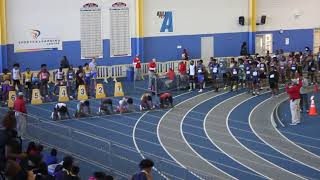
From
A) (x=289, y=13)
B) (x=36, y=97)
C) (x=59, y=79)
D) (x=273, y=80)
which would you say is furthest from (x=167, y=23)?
(x=36, y=97)

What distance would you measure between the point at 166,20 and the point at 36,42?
8.10m

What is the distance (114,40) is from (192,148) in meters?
17.2

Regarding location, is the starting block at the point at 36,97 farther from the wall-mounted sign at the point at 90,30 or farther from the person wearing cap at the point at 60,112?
the wall-mounted sign at the point at 90,30

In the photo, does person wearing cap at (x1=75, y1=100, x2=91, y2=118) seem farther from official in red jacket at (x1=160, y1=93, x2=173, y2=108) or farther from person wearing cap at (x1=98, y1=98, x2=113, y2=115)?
official in red jacket at (x1=160, y1=93, x2=173, y2=108)

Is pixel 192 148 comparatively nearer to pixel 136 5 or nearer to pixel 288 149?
pixel 288 149

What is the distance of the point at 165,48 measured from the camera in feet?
Result: 122

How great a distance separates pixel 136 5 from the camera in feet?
116

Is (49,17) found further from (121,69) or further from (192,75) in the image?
(192,75)

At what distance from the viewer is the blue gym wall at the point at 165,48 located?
32.9 meters

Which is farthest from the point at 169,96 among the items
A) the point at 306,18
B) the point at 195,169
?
the point at 306,18

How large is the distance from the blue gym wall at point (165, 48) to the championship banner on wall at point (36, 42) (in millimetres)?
→ 230

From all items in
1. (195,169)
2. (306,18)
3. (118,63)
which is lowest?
(195,169)

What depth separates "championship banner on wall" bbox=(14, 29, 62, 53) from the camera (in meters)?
Result: 32.3

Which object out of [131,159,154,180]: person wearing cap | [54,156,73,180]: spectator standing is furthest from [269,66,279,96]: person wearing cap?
[131,159,154,180]: person wearing cap
